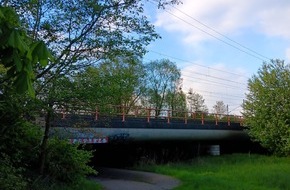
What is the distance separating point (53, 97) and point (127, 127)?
1583 centimetres

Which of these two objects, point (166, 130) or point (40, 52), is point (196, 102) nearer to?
point (166, 130)

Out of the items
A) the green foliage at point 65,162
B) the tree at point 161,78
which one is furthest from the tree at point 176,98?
the green foliage at point 65,162

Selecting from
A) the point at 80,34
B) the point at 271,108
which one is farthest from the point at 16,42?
the point at 271,108

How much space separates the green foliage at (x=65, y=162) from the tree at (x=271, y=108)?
20603 mm

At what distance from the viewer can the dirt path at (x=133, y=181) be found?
640 inches

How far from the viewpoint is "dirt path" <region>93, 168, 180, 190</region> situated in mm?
16250

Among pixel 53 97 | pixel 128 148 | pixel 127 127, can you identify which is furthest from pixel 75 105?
pixel 128 148

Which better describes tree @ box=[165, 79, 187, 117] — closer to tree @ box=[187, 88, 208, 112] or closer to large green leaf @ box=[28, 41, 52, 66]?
tree @ box=[187, 88, 208, 112]

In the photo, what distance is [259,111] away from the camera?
31.6 m

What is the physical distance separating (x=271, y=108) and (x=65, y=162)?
2233 cm

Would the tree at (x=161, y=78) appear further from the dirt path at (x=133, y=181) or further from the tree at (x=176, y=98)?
the dirt path at (x=133, y=181)

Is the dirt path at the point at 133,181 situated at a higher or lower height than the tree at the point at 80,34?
lower

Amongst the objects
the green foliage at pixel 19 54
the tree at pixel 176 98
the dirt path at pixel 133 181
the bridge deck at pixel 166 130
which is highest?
the tree at pixel 176 98

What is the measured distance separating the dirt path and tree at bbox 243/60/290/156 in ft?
43.8
